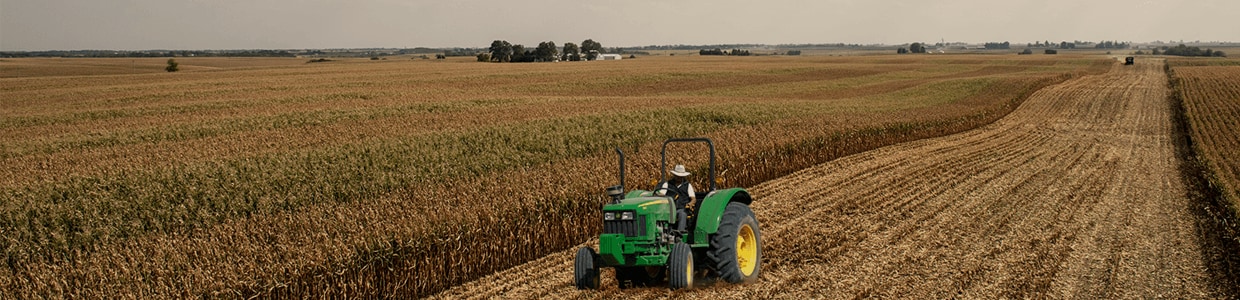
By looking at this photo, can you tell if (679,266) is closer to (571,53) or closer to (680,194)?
(680,194)

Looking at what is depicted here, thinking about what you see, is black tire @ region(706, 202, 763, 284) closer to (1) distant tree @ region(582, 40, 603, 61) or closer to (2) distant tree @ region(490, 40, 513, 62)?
(2) distant tree @ region(490, 40, 513, 62)

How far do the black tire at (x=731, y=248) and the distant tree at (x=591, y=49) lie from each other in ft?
366

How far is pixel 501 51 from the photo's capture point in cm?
10794

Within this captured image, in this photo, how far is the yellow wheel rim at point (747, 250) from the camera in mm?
8383

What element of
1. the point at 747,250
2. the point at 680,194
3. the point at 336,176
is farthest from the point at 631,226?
the point at 336,176

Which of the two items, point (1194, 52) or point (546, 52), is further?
point (1194, 52)

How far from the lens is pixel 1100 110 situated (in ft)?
107

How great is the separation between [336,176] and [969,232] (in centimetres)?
904

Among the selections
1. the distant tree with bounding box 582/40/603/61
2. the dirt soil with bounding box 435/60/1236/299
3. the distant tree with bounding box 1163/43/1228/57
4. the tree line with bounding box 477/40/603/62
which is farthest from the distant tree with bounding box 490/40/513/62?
the distant tree with bounding box 1163/43/1228/57

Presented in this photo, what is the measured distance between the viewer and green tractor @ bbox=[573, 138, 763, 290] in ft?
23.0

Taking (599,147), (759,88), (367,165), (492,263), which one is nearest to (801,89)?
(759,88)

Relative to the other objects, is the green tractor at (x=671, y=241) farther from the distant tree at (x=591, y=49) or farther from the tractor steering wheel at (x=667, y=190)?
the distant tree at (x=591, y=49)

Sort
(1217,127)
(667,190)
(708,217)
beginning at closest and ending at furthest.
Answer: (708,217), (667,190), (1217,127)

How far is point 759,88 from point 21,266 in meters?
41.8
